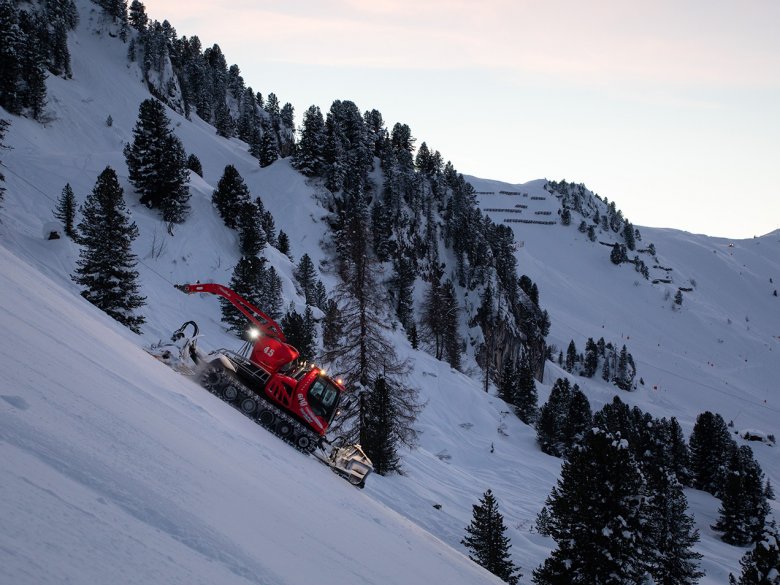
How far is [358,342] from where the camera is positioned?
73.3 feet

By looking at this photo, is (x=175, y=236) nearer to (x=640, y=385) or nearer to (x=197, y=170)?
(x=197, y=170)

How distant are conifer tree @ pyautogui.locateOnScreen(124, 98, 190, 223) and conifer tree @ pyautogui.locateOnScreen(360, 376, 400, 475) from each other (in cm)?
2962

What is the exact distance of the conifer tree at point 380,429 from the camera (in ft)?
75.6

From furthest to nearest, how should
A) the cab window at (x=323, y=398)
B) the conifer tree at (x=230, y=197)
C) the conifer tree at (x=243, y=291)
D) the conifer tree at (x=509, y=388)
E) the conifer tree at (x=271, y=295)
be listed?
the conifer tree at (x=509, y=388) < the conifer tree at (x=230, y=197) < the conifer tree at (x=271, y=295) < the conifer tree at (x=243, y=291) < the cab window at (x=323, y=398)

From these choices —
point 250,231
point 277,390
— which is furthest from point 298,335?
point 250,231

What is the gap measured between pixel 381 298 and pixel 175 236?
88.3ft

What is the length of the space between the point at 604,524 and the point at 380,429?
10.6 metres

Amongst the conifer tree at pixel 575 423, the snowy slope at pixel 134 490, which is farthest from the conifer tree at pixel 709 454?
the snowy slope at pixel 134 490

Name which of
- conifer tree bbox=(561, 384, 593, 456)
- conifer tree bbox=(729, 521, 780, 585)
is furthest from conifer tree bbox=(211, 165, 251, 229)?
conifer tree bbox=(729, 521, 780, 585)

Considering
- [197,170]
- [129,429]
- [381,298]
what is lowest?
[129,429]

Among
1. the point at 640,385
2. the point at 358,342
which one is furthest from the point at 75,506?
the point at 640,385

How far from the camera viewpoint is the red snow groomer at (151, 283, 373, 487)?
14.7 meters

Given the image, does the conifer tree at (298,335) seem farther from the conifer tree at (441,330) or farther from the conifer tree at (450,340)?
the conifer tree at (450,340)

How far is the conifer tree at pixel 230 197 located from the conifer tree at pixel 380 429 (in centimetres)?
2977
